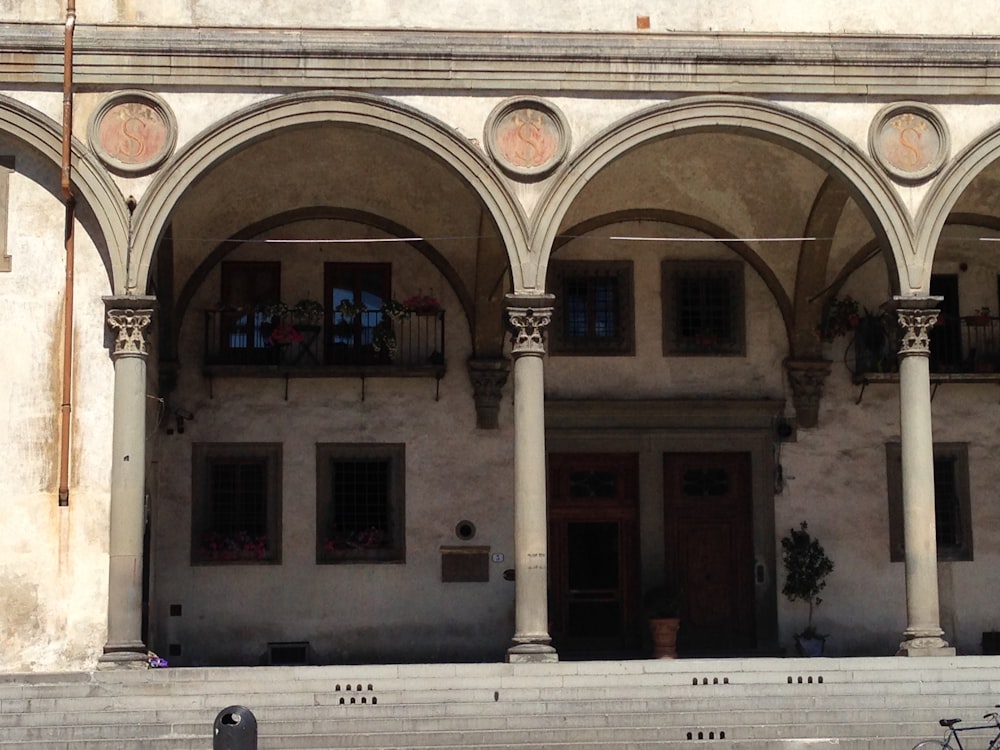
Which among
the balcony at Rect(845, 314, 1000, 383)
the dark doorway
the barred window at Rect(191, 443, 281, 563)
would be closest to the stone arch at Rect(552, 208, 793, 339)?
the balcony at Rect(845, 314, 1000, 383)

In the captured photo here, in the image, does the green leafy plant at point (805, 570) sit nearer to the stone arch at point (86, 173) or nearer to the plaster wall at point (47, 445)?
the plaster wall at point (47, 445)

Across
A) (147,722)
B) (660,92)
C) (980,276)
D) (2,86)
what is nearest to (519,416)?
(660,92)

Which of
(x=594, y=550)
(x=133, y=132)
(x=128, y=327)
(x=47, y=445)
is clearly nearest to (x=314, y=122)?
(x=133, y=132)

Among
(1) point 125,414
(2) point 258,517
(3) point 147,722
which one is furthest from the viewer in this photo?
(2) point 258,517

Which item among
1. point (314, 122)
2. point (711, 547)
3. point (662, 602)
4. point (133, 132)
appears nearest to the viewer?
point (133, 132)

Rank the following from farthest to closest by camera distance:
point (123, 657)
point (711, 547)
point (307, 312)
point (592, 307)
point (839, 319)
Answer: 1. point (592, 307)
2. point (711, 547)
3. point (839, 319)
4. point (307, 312)
5. point (123, 657)

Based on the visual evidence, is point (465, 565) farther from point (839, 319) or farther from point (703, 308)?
point (839, 319)

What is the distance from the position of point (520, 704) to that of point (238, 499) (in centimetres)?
724

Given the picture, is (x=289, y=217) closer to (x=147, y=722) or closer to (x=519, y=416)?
(x=519, y=416)

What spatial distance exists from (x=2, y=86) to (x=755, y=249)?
10289mm

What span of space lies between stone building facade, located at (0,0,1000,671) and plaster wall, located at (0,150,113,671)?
0.21 feet

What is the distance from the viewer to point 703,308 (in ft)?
79.3

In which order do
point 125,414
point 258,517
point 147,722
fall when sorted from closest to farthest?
point 147,722
point 125,414
point 258,517

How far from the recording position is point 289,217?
77.2 ft
